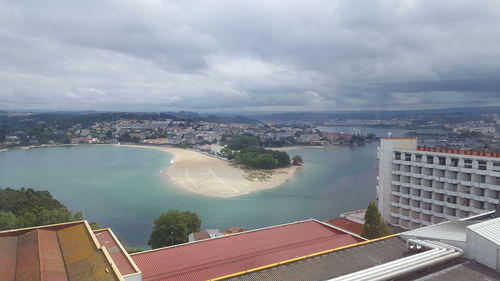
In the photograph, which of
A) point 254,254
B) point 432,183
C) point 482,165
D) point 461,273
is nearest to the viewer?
point 461,273

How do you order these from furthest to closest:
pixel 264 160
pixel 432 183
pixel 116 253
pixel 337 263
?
pixel 264 160, pixel 432 183, pixel 116 253, pixel 337 263

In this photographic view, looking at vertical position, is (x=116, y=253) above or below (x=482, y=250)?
below

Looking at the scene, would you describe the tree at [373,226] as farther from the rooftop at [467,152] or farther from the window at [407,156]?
the rooftop at [467,152]

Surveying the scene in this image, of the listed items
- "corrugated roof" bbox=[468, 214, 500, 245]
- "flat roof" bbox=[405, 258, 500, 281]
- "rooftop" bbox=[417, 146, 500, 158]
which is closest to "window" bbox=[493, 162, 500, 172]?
"rooftop" bbox=[417, 146, 500, 158]

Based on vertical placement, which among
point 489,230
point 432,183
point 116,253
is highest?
point 489,230

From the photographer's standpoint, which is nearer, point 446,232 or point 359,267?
point 359,267

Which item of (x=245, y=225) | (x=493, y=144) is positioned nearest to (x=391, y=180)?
(x=245, y=225)

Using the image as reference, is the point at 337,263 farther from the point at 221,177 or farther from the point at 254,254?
the point at 221,177

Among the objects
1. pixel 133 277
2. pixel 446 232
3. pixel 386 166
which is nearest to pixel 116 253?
pixel 133 277

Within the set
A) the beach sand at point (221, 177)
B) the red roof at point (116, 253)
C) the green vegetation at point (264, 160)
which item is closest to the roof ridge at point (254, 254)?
the red roof at point (116, 253)
